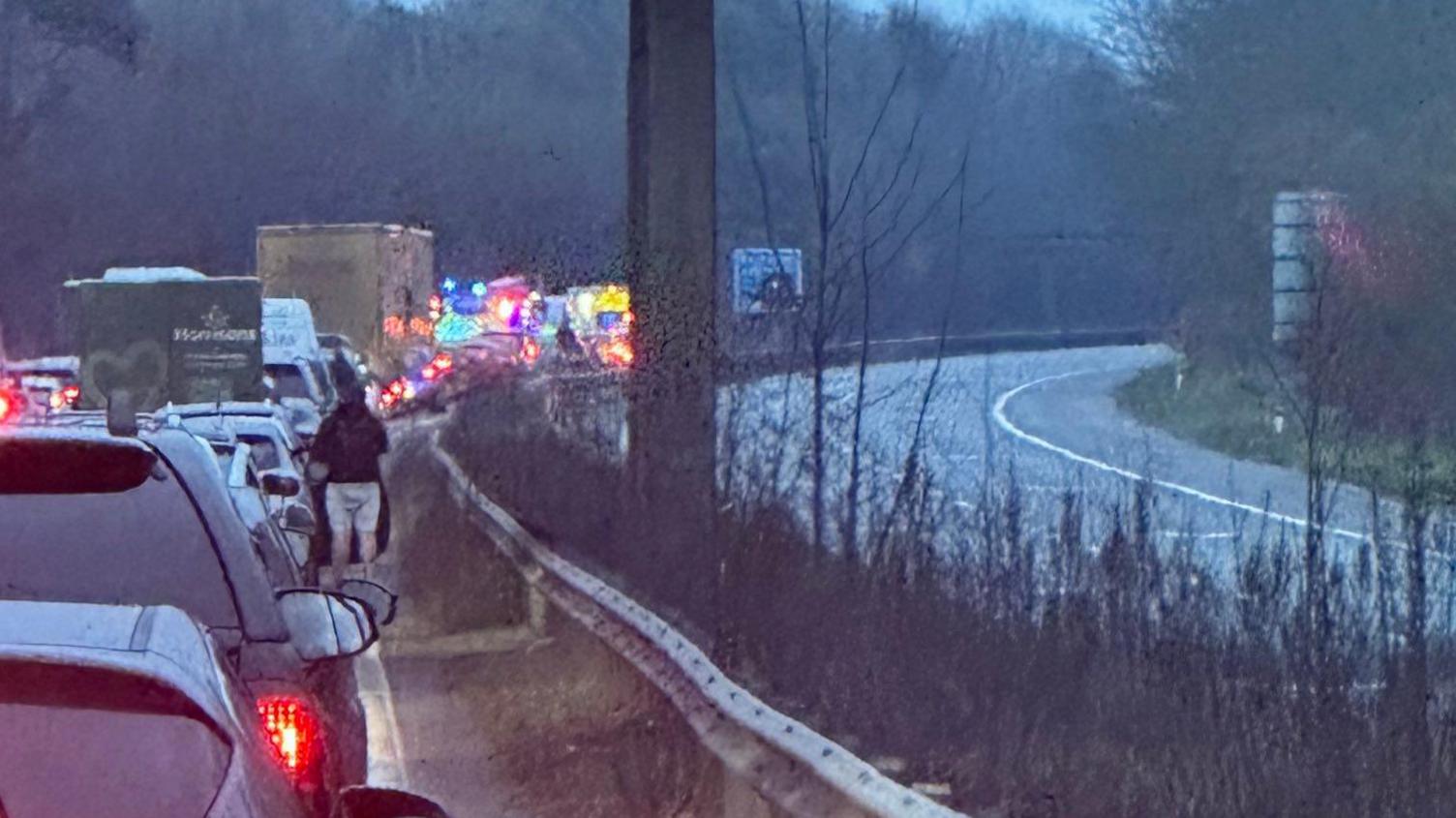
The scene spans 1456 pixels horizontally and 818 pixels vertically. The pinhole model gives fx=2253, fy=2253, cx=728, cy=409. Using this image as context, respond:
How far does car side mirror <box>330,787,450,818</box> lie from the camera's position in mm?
5379

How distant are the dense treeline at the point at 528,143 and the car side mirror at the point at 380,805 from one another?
8.33 metres

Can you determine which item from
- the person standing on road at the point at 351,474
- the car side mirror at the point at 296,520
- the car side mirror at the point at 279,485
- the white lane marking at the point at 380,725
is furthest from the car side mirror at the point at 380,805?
→ the person standing on road at the point at 351,474

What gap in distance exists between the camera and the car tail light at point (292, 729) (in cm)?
543

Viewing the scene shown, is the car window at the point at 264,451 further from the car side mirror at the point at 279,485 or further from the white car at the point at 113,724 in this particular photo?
the white car at the point at 113,724

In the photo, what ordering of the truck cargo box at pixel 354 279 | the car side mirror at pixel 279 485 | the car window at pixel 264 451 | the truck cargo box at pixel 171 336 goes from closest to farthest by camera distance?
the car side mirror at pixel 279 485 → the car window at pixel 264 451 → the truck cargo box at pixel 171 336 → the truck cargo box at pixel 354 279

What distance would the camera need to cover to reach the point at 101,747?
11.2 feet

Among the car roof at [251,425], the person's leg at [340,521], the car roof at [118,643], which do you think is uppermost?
the car roof at [118,643]

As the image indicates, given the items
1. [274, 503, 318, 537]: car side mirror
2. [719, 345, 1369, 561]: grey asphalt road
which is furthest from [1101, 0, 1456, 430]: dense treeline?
[274, 503, 318, 537]: car side mirror

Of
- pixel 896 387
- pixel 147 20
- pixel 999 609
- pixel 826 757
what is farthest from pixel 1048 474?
pixel 147 20

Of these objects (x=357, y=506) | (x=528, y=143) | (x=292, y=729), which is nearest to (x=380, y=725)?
(x=357, y=506)

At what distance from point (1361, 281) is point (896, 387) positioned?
3.66 m

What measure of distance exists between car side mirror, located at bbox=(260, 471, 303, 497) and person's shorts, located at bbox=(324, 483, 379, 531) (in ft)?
4.13

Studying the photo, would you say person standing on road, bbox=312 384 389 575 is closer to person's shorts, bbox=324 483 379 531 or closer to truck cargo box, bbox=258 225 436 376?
person's shorts, bbox=324 483 379 531

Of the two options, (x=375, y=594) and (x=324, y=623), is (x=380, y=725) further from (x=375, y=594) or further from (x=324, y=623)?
(x=324, y=623)
